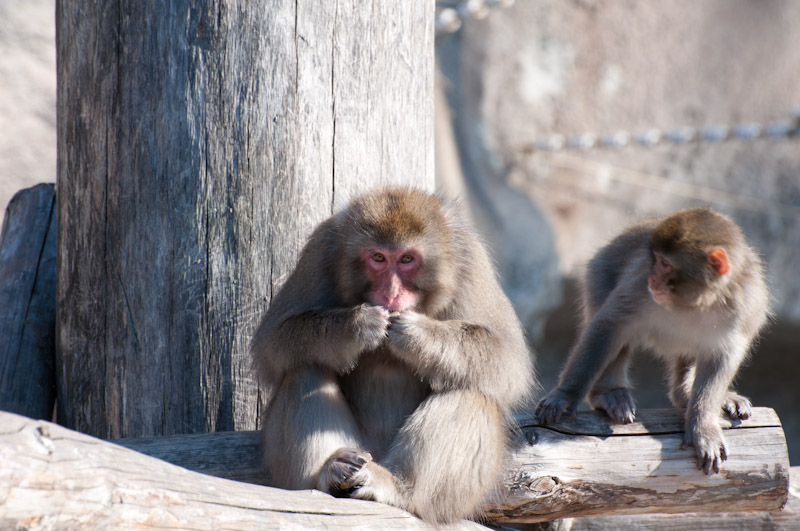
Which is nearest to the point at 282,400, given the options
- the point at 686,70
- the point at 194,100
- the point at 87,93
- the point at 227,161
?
the point at 227,161

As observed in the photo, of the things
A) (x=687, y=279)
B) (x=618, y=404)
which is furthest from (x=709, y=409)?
(x=687, y=279)

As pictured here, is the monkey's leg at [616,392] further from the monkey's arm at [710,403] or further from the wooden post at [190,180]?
the wooden post at [190,180]

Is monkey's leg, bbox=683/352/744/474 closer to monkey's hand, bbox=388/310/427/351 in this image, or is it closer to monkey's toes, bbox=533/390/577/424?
monkey's toes, bbox=533/390/577/424

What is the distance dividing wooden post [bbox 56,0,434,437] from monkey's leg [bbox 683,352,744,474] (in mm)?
1792

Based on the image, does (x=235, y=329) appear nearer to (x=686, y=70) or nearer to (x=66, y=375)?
(x=66, y=375)

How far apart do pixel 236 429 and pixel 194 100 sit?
54.9 inches

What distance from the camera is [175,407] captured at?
3.46 meters

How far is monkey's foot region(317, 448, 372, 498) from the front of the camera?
295 centimetres

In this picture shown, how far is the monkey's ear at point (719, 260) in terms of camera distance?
12.6 ft

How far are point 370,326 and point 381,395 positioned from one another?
1.25 ft

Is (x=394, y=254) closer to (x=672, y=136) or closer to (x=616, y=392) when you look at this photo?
(x=616, y=392)

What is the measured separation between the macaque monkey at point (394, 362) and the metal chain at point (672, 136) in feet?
16.0

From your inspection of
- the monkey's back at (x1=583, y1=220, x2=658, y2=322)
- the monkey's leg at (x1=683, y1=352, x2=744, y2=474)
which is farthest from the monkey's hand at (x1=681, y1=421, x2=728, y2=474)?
the monkey's back at (x1=583, y1=220, x2=658, y2=322)

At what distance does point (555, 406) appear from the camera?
355cm
